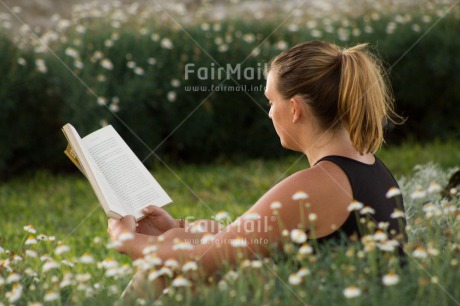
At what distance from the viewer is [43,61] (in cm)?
633

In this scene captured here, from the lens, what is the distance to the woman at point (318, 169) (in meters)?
2.28

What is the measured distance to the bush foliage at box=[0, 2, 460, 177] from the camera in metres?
6.21

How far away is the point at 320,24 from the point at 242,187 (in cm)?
218

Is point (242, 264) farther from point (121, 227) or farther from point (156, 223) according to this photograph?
point (156, 223)

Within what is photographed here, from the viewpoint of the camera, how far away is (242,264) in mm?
2070

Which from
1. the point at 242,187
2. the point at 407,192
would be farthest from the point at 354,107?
the point at 242,187

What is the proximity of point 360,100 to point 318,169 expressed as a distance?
288 mm

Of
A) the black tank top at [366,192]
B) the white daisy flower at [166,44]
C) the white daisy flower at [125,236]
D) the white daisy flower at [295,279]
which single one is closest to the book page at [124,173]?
the white daisy flower at [125,236]

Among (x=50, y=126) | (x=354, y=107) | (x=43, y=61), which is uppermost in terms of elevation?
(x=354, y=107)

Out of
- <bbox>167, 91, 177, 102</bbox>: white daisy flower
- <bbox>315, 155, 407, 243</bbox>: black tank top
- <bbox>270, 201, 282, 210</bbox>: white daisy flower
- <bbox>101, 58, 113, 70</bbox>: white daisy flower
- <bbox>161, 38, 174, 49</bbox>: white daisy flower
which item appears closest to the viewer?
<bbox>270, 201, 282, 210</bbox>: white daisy flower

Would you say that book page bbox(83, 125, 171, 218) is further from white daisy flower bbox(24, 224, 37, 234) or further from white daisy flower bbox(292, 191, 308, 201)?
white daisy flower bbox(292, 191, 308, 201)

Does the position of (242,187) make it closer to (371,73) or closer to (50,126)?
(50,126)

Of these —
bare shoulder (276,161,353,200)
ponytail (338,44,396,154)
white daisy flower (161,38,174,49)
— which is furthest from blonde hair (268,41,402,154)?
white daisy flower (161,38,174,49)

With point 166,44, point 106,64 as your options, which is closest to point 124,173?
point 106,64
